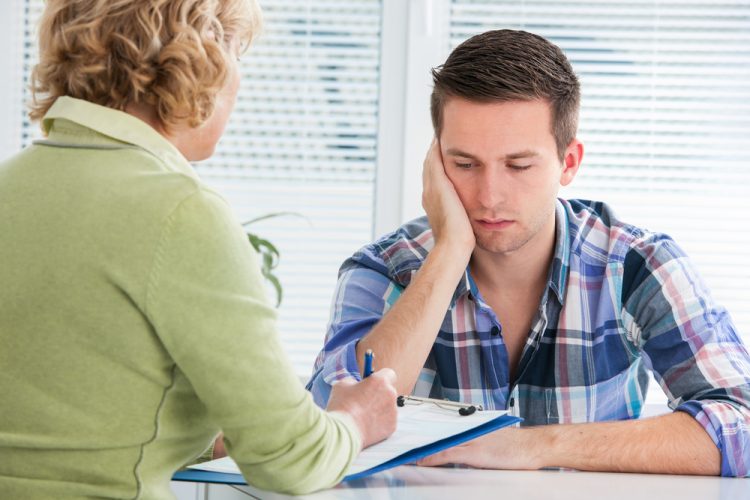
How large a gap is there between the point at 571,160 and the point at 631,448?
694 millimetres

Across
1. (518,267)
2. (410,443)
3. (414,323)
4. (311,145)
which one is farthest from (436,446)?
(311,145)

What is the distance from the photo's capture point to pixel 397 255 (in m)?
1.78

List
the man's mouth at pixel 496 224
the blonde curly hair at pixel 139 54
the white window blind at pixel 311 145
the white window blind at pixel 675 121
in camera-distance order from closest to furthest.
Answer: the blonde curly hair at pixel 139 54 → the man's mouth at pixel 496 224 → the white window blind at pixel 675 121 → the white window blind at pixel 311 145

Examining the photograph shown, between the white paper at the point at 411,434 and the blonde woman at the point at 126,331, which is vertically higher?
the blonde woman at the point at 126,331

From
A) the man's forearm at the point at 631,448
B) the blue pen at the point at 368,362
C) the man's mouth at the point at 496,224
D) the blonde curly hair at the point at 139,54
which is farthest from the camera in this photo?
the man's mouth at the point at 496,224

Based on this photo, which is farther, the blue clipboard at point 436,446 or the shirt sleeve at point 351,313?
the shirt sleeve at point 351,313

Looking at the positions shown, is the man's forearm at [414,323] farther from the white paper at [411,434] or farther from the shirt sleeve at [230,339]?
the shirt sleeve at [230,339]

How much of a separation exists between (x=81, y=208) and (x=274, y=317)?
22cm

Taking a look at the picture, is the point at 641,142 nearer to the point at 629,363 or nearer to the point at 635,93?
the point at 635,93

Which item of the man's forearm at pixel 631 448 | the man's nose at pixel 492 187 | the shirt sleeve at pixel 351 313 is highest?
the man's nose at pixel 492 187

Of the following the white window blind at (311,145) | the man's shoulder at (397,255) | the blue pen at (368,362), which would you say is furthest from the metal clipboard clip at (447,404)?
the white window blind at (311,145)

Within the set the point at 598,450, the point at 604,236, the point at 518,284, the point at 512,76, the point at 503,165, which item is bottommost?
the point at 598,450

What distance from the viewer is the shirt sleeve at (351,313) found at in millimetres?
1534

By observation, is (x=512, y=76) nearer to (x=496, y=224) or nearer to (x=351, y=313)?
(x=496, y=224)
